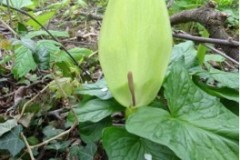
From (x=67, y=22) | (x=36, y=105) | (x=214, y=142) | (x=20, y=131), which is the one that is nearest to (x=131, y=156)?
(x=214, y=142)

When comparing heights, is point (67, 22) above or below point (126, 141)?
below

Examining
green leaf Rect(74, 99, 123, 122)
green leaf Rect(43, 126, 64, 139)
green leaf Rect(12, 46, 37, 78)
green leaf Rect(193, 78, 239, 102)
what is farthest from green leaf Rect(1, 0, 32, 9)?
green leaf Rect(193, 78, 239, 102)

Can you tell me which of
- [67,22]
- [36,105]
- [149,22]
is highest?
[149,22]

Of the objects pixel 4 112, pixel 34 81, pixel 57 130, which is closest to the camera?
pixel 57 130

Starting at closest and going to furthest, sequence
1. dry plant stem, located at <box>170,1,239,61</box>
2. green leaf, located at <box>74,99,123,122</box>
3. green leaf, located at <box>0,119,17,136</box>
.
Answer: green leaf, located at <box>74,99,123,122</box>, green leaf, located at <box>0,119,17,136</box>, dry plant stem, located at <box>170,1,239,61</box>

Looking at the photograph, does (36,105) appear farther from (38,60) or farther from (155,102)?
(155,102)

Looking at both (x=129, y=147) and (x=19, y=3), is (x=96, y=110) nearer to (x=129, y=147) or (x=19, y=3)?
(x=129, y=147)

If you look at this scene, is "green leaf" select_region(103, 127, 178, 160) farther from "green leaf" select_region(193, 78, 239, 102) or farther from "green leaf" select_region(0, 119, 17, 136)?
"green leaf" select_region(0, 119, 17, 136)
